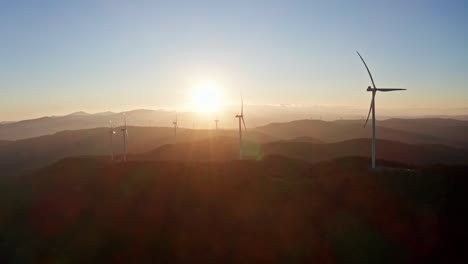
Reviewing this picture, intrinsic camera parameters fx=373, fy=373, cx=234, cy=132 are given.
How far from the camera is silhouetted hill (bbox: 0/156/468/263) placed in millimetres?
41062

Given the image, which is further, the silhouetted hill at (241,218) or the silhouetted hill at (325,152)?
the silhouetted hill at (325,152)

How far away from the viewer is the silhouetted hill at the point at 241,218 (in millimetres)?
41062

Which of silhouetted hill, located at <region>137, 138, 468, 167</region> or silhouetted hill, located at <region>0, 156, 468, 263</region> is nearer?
silhouetted hill, located at <region>0, 156, 468, 263</region>

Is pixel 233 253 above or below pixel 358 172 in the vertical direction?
below

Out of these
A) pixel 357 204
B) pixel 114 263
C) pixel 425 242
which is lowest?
pixel 114 263

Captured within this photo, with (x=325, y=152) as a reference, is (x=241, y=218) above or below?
below

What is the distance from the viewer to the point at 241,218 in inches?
1876

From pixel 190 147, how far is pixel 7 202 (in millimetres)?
82742

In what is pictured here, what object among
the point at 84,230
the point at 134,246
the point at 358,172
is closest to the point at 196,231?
the point at 134,246

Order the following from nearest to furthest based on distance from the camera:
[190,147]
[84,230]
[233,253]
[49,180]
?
[233,253] < [84,230] < [49,180] < [190,147]

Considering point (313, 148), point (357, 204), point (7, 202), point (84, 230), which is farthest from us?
point (313, 148)

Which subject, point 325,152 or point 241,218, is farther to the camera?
point 325,152

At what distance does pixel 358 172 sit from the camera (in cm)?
5122

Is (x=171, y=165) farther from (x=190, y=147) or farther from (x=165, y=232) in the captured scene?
(x=190, y=147)
